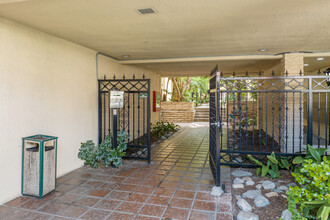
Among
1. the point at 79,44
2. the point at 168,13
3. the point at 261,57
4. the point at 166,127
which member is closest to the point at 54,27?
the point at 79,44

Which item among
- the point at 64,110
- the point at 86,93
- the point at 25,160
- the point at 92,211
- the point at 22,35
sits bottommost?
the point at 92,211

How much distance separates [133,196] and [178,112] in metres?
10.6

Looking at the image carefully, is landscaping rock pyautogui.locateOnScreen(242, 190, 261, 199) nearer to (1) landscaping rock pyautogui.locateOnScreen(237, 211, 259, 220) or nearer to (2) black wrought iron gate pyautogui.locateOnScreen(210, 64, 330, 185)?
(2) black wrought iron gate pyautogui.locateOnScreen(210, 64, 330, 185)

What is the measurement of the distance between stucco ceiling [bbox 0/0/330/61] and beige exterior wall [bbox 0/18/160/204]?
259 mm

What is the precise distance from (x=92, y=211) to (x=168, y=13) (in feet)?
8.85

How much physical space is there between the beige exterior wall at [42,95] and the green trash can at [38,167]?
0.12m

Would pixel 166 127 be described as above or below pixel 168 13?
below

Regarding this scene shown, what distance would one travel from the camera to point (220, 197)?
338 centimetres

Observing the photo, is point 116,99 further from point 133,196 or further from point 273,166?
point 273,166

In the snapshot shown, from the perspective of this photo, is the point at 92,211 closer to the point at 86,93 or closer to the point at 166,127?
the point at 86,93

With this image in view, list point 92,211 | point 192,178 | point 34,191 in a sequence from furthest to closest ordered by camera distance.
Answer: point 192,178
point 34,191
point 92,211

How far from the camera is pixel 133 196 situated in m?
3.41

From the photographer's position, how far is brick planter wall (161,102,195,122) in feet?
45.5

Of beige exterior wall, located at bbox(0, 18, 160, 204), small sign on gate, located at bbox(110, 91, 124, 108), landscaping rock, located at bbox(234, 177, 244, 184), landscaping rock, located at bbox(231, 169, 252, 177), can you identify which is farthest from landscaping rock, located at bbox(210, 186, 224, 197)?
beige exterior wall, located at bbox(0, 18, 160, 204)
